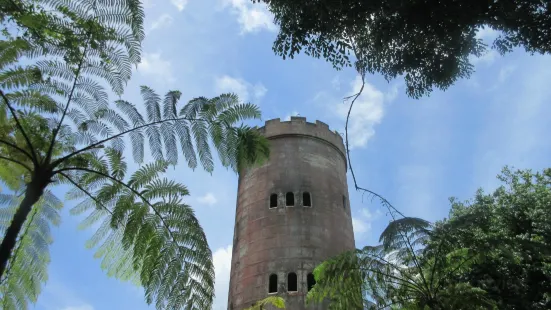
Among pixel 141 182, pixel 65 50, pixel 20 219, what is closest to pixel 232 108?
pixel 141 182

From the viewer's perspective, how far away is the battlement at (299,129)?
2162cm

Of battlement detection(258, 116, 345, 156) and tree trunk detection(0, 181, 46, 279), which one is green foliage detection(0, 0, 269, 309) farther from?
battlement detection(258, 116, 345, 156)

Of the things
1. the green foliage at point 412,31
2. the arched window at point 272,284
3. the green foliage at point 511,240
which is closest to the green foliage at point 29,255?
the green foliage at point 412,31

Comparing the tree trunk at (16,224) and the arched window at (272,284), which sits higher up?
the arched window at (272,284)

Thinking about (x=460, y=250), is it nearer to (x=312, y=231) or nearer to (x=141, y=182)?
(x=141, y=182)

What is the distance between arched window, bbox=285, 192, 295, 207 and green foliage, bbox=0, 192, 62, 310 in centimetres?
1174

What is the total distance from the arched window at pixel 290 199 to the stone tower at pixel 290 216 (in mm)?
42

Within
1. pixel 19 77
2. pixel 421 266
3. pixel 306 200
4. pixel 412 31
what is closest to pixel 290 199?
pixel 306 200

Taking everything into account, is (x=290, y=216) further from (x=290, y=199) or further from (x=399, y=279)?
(x=399, y=279)

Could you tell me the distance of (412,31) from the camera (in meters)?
7.80

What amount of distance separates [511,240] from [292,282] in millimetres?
9114

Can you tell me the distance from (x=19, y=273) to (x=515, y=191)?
1669 centimetres

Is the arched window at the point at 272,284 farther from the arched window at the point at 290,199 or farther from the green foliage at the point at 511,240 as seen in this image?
the green foliage at the point at 511,240

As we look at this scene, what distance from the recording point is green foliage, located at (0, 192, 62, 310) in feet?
25.3
